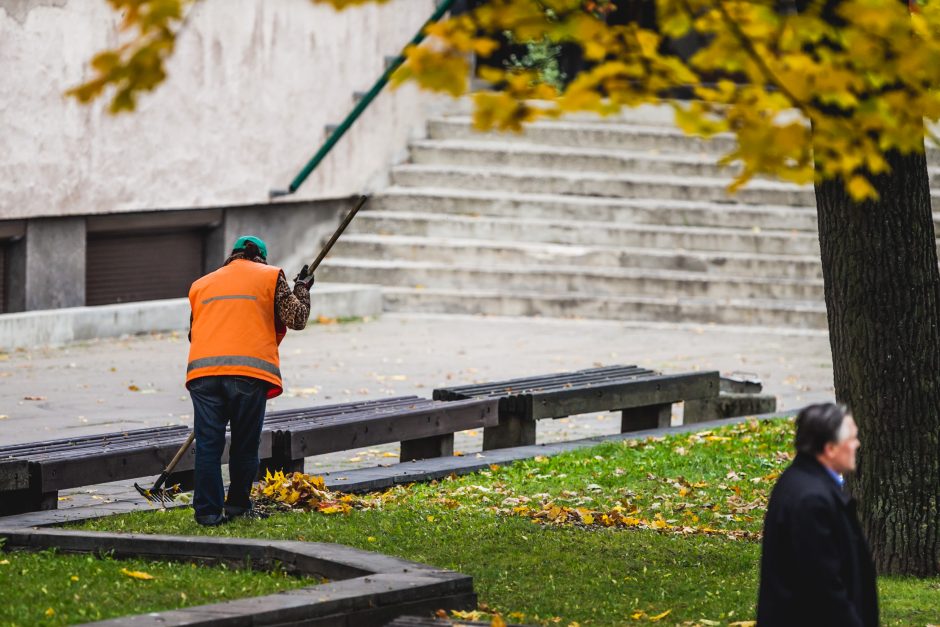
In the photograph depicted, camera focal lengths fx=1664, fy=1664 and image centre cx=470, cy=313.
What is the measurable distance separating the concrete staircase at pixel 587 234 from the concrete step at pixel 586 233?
0.06ft

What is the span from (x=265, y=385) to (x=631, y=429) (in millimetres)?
4681

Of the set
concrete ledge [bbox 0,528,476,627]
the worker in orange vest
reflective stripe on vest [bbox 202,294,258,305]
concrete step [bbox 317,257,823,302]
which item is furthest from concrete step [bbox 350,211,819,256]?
concrete ledge [bbox 0,528,476,627]

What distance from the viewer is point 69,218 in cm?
1734

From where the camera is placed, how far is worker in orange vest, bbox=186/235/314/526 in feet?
27.7

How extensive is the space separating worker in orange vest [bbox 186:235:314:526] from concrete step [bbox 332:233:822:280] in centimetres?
1178

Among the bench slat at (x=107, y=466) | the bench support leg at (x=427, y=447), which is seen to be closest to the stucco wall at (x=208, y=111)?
the bench support leg at (x=427, y=447)

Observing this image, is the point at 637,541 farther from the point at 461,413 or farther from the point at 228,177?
the point at 228,177

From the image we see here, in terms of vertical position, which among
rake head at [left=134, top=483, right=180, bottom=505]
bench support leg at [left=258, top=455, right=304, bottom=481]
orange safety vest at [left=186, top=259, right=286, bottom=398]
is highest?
orange safety vest at [left=186, top=259, right=286, bottom=398]

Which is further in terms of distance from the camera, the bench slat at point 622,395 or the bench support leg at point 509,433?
the bench support leg at point 509,433

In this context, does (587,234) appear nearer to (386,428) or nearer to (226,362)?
(386,428)

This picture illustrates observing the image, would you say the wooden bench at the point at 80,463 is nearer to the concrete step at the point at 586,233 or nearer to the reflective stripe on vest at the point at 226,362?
the reflective stripe on vest at the point at 226,362

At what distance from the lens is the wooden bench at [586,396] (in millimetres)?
11430

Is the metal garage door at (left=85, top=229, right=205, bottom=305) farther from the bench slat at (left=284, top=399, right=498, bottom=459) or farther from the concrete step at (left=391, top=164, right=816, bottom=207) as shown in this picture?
the bench slat at (left=284, top=399, right=498, bottom=459)

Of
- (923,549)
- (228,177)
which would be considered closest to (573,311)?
(228,177)
